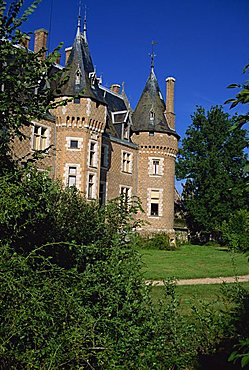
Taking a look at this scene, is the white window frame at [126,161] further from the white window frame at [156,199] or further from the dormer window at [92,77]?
the dormer window at [92,77]

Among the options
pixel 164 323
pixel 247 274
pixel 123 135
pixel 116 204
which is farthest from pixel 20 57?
pixel 123 135

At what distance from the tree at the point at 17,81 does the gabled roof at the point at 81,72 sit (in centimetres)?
1962

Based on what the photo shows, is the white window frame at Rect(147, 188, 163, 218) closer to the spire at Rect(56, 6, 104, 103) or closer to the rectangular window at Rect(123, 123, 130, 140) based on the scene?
the rectangular window at Rect(123, 123, 130, 140)

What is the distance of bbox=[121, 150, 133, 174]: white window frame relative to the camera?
96.1 ft

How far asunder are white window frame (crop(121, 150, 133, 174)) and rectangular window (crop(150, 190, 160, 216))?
231cm

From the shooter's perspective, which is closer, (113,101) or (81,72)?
(81,72)

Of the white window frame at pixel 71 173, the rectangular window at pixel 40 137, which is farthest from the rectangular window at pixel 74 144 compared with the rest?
the rectangular window at pixel 40 137

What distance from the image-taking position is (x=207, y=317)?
550cm

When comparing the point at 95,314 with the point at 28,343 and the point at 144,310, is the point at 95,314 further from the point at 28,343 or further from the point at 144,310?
the point at 28,343

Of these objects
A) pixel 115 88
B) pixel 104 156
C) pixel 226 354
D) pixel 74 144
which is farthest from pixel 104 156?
pixel 226 354

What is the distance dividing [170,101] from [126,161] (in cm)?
602

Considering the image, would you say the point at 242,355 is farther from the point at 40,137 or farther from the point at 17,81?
the point at 40,137

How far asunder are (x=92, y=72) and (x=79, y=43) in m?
1.90

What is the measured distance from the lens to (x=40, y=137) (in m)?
23.3
